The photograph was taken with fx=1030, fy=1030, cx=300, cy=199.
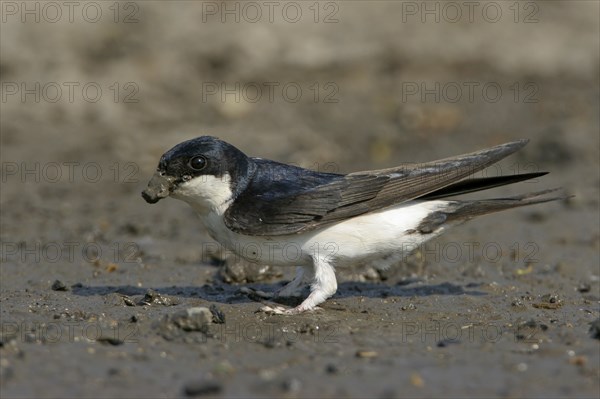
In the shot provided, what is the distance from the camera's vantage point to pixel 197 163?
5.68 metres

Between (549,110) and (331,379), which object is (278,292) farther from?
(549,110)

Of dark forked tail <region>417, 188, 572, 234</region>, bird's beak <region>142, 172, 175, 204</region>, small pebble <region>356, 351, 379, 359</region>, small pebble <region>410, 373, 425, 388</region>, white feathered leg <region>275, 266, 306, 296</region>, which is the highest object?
bird's beak <region>142, 172, 175, 204</region>

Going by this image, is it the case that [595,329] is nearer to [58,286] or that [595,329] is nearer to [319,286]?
[319,286]

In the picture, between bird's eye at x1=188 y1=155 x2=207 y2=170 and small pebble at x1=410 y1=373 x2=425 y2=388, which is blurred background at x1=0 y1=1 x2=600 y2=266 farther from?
small pebble at x1=410 y1=373 x2=425 y2=388

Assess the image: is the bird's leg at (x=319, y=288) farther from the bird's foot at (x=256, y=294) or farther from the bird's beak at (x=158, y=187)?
the bird's beak at (x=158, y=187)

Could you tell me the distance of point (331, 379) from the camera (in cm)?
452

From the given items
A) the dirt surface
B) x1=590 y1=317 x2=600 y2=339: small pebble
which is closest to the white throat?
the dirt surface

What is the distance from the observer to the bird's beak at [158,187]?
18.5 feet

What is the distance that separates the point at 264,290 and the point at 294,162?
331 cm

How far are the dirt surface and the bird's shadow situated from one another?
0.03 m

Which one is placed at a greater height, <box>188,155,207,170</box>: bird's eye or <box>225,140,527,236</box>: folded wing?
<box>188,155,207,170</box>: bird's eye

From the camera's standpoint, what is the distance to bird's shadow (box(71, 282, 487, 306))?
614 centimetres

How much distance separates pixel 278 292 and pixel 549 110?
5942 millimetres

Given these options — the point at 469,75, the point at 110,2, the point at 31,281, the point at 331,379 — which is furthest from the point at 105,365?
the point at 469,75
